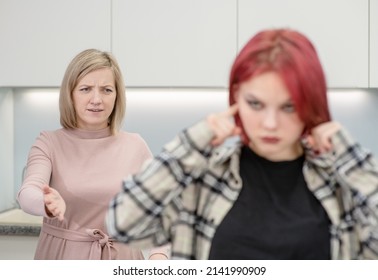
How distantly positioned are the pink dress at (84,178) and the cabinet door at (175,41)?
2.06 feet

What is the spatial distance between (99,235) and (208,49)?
2.67 feet

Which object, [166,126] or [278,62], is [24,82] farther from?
[278,62]

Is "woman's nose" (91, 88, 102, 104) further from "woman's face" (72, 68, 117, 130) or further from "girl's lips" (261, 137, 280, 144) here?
"girl's lips" (261, 137, 280, 144)

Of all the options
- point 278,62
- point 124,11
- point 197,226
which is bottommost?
point 197,226

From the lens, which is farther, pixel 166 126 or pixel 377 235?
pixel 166 126

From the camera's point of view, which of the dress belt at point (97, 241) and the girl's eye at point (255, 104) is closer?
the girl's eye at point (255, 104)

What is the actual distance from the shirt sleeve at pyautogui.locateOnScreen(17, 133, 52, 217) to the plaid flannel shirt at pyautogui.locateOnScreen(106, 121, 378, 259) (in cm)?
30

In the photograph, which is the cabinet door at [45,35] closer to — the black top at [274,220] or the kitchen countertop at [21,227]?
the kitchen countertop at [21,227]

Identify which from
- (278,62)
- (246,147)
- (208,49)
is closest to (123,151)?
(246,147)

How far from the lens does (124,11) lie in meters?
1.74

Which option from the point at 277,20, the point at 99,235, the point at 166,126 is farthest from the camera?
the point at 166,126

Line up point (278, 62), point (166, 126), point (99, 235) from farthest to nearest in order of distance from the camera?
point (166, 126) < point (99, 235) < point (278, 62)

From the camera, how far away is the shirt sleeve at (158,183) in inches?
24.5

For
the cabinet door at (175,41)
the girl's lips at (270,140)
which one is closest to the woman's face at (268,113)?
the girl's lips at (270,140)
